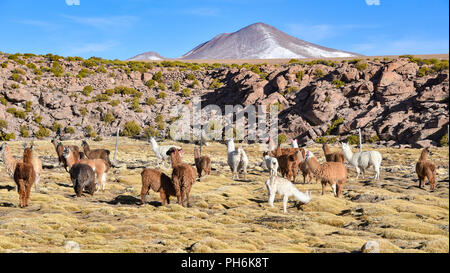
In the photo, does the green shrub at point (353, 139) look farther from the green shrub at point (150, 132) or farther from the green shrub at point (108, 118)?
the green shrub at point (108, 118)

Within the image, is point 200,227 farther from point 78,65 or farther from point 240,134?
point 78,65

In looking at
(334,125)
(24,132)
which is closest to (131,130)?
(24,132)

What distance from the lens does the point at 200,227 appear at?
33.3ft

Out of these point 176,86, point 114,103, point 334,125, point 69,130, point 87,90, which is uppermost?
point 176,86

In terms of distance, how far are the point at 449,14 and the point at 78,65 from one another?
75.7 metres

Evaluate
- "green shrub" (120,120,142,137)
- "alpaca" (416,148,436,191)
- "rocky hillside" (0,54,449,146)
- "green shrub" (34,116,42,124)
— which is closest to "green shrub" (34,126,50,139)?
"rocky hillside" (0,54,449,146)

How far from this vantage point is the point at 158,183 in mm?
12547

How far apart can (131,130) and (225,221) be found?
4384 centimetres

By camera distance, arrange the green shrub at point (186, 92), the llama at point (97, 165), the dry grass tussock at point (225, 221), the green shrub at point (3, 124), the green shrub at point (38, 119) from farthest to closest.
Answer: the green shrub at point (186, 92) → the green shrub at point (38, 119) → the green shrub at point (3, 124) → the llama at point (97, 165) → the dry grass tussock at point (225, 221)

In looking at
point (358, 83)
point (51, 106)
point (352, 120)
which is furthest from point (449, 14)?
point (51, 106)

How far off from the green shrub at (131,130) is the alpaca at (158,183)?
40.7m

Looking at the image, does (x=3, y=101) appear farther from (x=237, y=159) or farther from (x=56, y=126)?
(x=237, y=159)

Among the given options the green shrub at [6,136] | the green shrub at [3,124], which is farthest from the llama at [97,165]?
the green shrub at [3,124]

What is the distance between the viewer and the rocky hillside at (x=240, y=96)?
4678 centimetres
